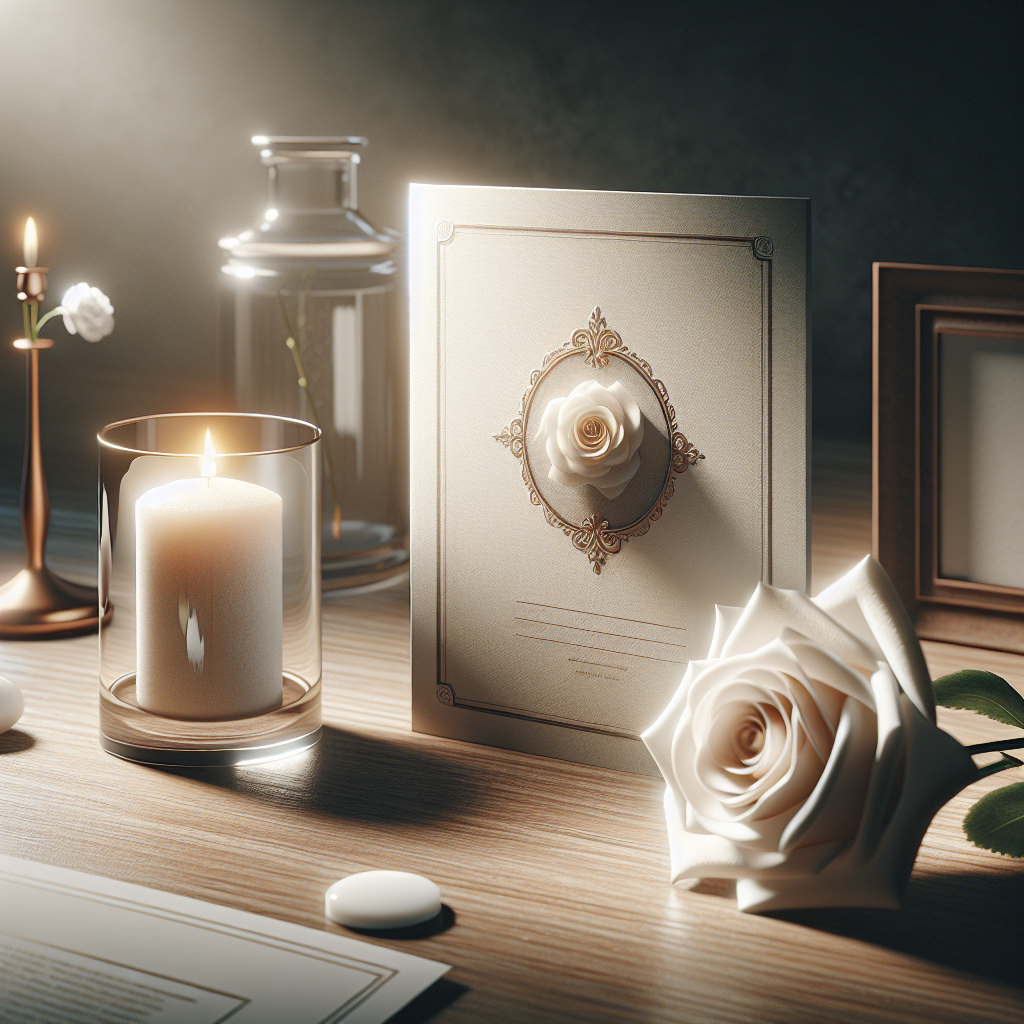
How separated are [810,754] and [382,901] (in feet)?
0.60

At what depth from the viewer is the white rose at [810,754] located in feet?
1.60

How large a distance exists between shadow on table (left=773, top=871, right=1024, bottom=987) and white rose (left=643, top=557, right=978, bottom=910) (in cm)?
2

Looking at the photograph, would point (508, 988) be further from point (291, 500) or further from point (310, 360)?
point (310, 360)

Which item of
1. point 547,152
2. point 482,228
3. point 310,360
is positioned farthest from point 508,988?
point 547,152

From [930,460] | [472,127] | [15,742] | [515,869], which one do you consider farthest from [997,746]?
[472,127]

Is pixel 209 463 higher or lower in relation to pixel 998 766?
higher

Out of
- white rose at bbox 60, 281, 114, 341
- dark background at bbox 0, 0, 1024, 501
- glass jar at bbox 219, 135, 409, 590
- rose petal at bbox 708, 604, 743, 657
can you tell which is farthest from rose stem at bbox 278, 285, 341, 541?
rose petal at bbox 708, 604, 743, 657

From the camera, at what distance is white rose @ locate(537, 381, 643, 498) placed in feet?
2.15

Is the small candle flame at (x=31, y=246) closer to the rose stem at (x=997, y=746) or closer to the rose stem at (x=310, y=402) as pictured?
the rose stem at (x=310, y=402)

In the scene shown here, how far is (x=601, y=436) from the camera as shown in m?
0.66

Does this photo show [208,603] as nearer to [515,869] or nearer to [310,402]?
[515,869]

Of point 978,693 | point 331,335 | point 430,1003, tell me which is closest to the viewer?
→ point 430,1003

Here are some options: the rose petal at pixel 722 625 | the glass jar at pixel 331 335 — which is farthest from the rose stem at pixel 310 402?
the rose petal at pixel 722 625

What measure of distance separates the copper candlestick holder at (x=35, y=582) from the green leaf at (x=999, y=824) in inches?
23.5
